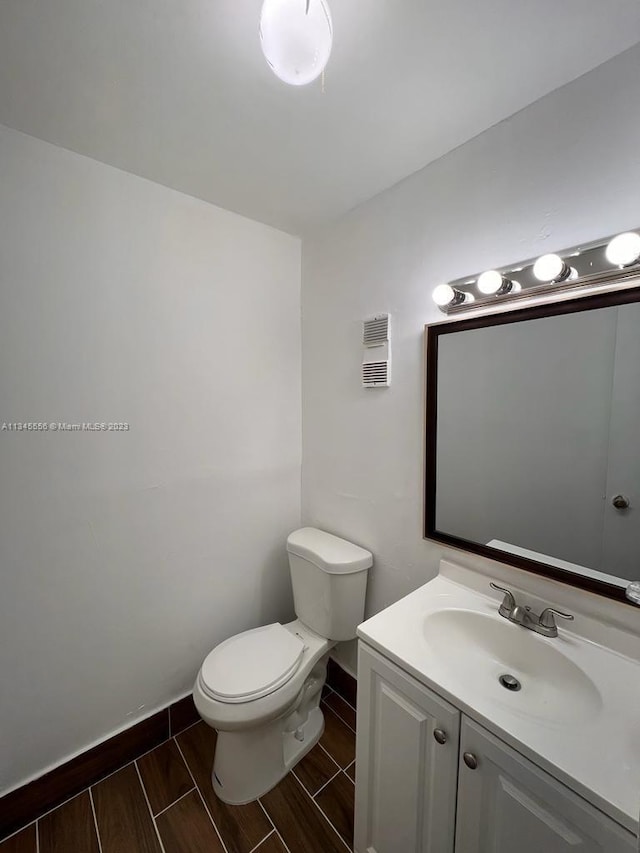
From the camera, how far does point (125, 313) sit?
1371 mm

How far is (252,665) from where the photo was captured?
1.37 meters

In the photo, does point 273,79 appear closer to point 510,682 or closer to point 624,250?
point 624,250

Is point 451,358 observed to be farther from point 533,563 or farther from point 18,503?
point 18,503

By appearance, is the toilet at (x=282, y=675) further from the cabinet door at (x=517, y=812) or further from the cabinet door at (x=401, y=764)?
the cabinet door at (x=517, y=812)

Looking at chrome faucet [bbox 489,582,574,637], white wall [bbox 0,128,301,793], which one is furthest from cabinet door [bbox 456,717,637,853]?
white wall [bbox 0,128,301,793]

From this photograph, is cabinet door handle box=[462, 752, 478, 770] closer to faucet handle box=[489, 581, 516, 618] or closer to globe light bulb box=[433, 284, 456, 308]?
faucet handle box=[489, 581, 516, 618]

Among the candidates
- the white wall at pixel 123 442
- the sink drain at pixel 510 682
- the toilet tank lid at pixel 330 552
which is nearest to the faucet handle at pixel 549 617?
the sink drain at pixel 510 682

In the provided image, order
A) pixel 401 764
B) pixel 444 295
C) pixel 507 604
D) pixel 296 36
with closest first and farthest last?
1. pixel 296 36
2. pixel 401 764
3. pixel 507 604
4. pixel 444 295

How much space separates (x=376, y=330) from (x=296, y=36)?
37.2 inches

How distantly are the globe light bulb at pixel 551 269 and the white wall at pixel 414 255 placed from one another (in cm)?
8

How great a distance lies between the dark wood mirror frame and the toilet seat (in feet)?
2.48

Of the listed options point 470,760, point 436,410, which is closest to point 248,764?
point 470,760

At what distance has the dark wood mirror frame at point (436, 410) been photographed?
37.0 inches

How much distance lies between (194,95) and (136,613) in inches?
73.0
